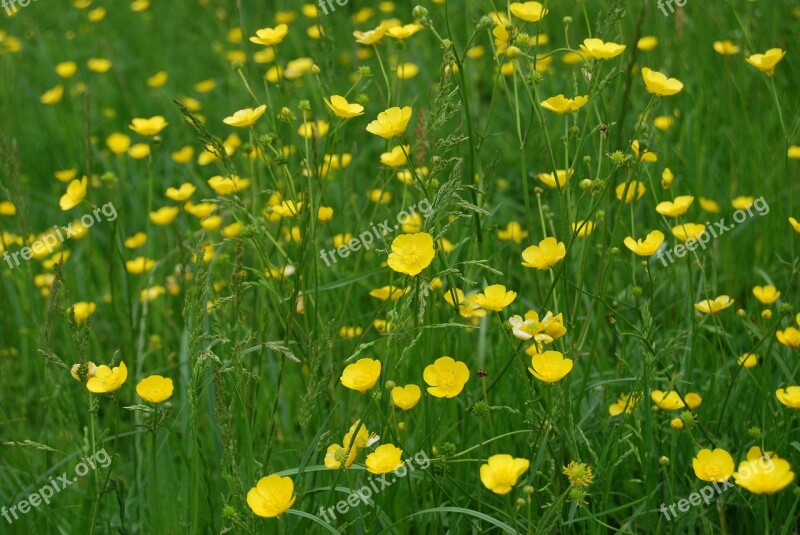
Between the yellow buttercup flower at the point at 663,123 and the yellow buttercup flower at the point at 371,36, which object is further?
the yellow buttercup flower at the point at 663,123

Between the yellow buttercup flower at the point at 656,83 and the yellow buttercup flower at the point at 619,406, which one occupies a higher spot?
the yellow buttercup flower at the point at 656,83

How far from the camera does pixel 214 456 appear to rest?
2.24m

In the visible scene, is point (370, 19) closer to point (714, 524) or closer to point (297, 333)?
point (297, 333)

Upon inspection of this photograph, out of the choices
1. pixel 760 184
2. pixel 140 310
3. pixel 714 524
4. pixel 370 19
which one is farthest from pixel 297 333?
pixel 370 19

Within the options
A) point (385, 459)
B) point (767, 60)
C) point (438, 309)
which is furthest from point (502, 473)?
point (767, 60)

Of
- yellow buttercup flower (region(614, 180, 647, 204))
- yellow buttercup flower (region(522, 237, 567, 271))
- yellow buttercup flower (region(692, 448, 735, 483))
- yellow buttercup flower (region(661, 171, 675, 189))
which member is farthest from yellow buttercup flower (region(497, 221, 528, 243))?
yellow buttercup flower (region(692, 448, 735, 483))

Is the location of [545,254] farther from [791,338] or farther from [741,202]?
[741,202]

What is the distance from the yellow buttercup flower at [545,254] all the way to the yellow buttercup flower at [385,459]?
0.45 meters

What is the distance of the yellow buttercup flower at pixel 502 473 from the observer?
149cm

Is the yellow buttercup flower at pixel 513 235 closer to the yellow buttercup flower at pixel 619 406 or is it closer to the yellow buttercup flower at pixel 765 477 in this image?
the yellow buttercup flower at pixel 619 406

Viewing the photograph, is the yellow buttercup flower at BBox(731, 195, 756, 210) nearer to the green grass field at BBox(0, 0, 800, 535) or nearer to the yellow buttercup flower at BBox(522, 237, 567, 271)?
the green grass field at BBox(0, 0, 800, 535)

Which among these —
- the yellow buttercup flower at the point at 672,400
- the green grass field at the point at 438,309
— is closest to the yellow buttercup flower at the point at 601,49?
the green grass field at the point at 438,309

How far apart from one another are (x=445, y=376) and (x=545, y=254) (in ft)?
1.01

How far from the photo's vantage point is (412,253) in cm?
169
